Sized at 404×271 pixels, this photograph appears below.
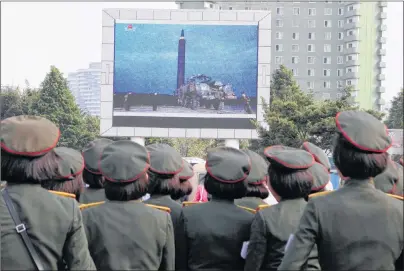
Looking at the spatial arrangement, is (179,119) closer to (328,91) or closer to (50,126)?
(50,126)

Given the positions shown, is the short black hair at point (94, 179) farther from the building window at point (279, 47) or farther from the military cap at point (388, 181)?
the building window at point (279, 47)

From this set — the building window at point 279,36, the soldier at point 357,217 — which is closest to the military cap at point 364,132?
the soldier at point 357,217

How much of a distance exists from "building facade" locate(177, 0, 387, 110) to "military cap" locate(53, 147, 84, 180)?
60.1 meters

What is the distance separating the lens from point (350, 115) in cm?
280

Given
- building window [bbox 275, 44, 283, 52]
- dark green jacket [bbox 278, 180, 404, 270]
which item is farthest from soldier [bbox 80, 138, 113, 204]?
building window [bbox 275, 44, 283, 52]

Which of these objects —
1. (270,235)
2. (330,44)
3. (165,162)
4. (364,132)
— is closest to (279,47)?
(330,44)

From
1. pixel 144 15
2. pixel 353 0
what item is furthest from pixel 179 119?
pixel 353 0

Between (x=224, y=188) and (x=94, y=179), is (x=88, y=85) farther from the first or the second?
(x=224, y=188)

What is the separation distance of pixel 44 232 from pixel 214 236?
1.19m

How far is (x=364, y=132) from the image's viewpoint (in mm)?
2727

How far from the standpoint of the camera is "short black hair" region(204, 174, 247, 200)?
3.77 meters

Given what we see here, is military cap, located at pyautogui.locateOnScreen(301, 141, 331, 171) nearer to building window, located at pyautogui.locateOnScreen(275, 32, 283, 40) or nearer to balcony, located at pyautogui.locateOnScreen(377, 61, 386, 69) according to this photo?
balcony, located at pyautogui.locateOnScreen(377, 61, 386, 69)

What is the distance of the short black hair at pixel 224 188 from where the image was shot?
3.77 meters

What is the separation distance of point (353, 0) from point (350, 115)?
63.0m
